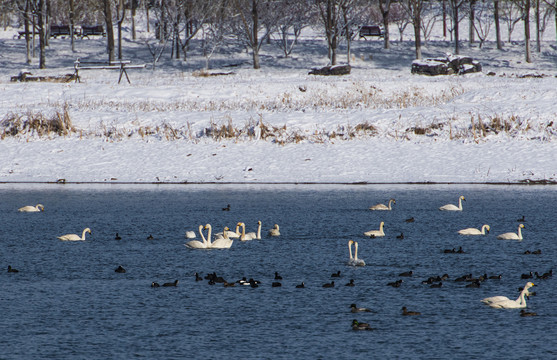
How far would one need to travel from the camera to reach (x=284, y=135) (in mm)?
35312

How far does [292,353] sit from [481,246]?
8.80 meters

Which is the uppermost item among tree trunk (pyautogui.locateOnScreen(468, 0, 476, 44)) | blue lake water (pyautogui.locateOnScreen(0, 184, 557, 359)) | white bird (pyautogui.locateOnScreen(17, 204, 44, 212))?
tree trunk (pyautogui.locateOnScreen(468, 0, 476, 44))

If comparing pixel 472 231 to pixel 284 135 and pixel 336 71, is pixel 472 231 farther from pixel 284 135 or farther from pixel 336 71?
pixel 336 71

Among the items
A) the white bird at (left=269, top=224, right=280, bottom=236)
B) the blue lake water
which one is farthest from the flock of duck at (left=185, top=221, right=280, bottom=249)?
the blue lake water

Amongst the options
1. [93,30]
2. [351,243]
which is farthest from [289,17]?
[351,243]

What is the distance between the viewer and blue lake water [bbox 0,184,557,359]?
1138cm

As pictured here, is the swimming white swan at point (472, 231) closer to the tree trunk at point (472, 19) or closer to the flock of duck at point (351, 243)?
the flock of duck at point (351, 243)

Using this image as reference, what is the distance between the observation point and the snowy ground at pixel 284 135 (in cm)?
3150

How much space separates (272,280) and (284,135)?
2052 centimetres

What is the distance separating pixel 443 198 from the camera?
85.6 ft

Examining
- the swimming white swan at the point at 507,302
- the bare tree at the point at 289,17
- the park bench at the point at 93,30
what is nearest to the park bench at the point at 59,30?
the park bench at the point at 93,30

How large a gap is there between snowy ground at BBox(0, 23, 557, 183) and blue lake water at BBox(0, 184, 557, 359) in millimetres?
5047

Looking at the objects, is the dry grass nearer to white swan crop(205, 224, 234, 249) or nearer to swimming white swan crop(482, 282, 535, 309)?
white swan crop(205, 224, 234, 249)

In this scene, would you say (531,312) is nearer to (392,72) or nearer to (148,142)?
(148,142)
